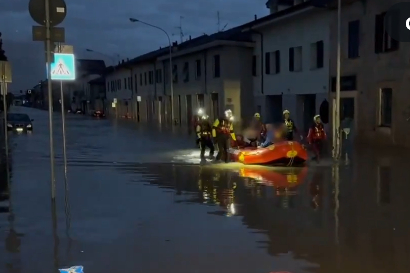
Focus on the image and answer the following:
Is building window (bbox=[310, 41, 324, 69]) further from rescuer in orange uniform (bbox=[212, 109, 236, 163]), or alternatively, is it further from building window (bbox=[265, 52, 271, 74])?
rescuer in orange uniform (bbox=[212, 109, 236, 163])

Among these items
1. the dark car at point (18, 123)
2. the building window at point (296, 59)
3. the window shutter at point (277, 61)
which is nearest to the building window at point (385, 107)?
the building window at point (296, 59)

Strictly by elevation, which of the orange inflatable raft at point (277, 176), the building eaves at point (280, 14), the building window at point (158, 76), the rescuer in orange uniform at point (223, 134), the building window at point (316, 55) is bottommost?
the orange inflatable raft at point (277, 176)

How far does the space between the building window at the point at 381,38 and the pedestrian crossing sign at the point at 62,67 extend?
53.9 feet

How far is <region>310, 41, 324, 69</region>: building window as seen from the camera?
89.0ft

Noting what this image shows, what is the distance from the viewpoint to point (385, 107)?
2214cm

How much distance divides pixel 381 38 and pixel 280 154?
10.3 m

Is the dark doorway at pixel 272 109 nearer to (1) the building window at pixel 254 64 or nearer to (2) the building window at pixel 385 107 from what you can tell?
(1) the building window at pixel 254 64

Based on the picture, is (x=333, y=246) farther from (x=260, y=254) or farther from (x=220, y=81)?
(x=220, y=81)

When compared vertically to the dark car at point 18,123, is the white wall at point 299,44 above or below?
above

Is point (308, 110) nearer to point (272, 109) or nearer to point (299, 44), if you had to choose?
point (299, 44)

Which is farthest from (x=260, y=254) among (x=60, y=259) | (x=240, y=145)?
(x=240, y=145)

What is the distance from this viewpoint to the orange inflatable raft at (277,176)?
12156 mm

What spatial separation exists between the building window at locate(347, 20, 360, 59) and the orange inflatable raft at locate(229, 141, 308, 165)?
10.6 metres

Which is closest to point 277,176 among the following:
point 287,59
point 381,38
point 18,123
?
point 381,38
